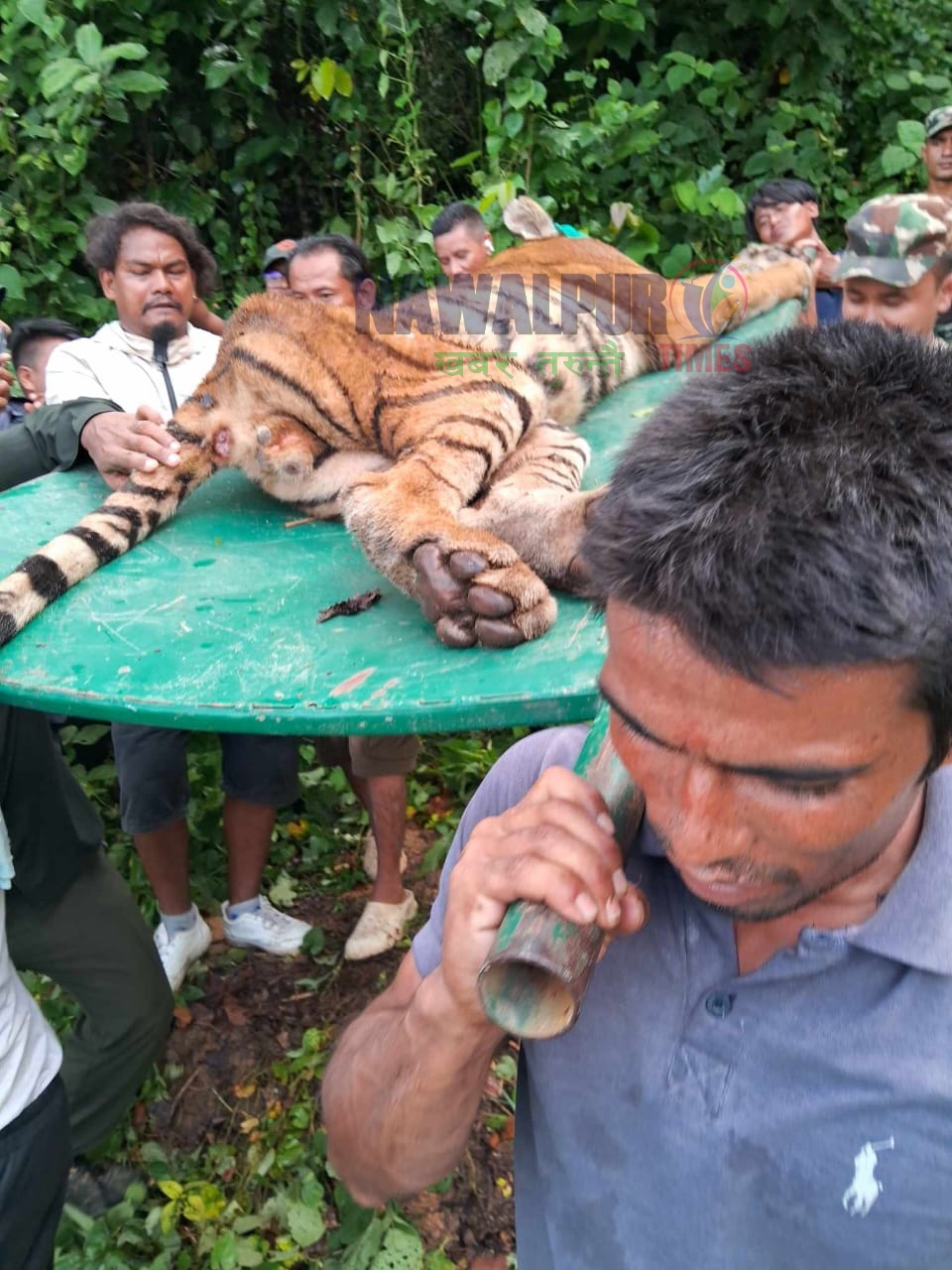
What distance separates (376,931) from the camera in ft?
11.0

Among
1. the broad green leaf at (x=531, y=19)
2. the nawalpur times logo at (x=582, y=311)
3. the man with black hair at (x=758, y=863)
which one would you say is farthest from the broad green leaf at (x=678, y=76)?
the man with black hair at (x=758, y=863)

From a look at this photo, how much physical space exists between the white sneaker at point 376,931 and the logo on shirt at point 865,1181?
2.53 m

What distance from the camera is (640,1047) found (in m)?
1.07

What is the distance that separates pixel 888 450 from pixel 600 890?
1.60 feet

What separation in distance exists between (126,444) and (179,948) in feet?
5.94

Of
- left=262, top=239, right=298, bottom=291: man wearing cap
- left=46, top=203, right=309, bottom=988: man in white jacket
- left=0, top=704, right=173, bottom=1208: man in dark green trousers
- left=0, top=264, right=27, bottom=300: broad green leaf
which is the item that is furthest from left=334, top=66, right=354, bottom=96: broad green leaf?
left=0, top=704, right=173, bottom=1208: man in dark green trousers

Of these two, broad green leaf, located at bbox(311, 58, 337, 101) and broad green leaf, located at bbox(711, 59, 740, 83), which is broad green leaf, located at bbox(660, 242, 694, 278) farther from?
broad green leaf, located at bbox(311, 58, 337, 101)

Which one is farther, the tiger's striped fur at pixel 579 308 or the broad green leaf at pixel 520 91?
the broad green leaf at pixel 520 91

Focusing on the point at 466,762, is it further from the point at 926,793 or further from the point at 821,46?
the point at 821,46

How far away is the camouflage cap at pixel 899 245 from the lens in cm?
348

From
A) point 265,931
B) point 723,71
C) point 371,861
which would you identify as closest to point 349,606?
point 265,931

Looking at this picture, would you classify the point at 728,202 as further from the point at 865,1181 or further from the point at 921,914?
the point at 865,1181

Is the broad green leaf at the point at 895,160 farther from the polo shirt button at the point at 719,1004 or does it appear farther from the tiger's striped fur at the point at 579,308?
the polo shirt button at the point at 719,1004

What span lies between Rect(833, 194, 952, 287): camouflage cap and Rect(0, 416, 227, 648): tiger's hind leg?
100 inches
